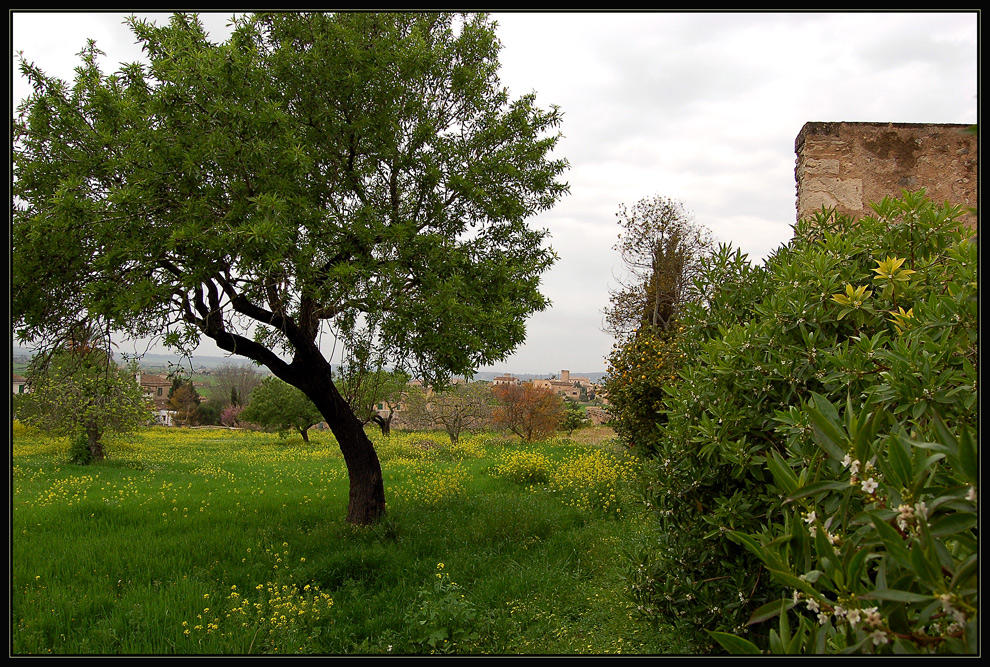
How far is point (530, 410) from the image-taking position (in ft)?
71.1

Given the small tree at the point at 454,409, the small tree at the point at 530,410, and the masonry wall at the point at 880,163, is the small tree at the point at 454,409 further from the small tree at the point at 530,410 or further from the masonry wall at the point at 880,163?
the masonry wall at the point at 880,163

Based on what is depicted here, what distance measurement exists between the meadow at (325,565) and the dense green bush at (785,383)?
801 millimetres

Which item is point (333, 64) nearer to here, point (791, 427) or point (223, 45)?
point (223, 45)

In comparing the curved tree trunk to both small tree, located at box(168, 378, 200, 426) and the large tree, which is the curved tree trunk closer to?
the large tree

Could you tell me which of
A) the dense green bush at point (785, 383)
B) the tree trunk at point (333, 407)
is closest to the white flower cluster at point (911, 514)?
the dense green bush at point (785, 383)

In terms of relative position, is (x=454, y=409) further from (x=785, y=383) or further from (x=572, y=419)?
(x=785, y=383)

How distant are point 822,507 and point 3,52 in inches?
134

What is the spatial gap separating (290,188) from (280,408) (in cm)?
1571

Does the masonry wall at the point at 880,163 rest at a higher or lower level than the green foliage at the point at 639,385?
higher

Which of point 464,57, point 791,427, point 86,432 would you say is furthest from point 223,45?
point 86,432

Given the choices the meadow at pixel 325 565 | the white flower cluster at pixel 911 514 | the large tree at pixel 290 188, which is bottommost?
the meadow at pixel 325 565

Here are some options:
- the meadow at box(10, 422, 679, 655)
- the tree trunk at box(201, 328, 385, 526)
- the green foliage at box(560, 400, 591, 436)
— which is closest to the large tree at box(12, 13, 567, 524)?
the tree trunk at box(201, 328, 385, 526)

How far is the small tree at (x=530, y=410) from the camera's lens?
21594 mm

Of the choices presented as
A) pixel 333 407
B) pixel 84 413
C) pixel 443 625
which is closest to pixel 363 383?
pixel 333 407
